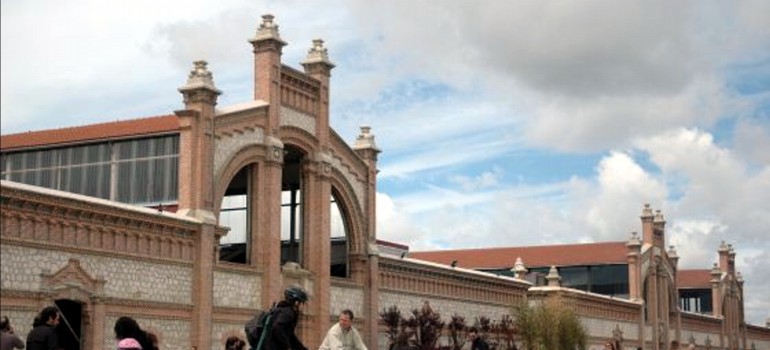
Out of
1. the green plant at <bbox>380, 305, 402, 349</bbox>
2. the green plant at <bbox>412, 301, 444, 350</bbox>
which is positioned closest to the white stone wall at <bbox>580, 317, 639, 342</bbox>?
the green plant at <bbox>412, 301, 444, 350</bbox>

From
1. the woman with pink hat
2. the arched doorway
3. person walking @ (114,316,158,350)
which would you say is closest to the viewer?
the woman with pink hat

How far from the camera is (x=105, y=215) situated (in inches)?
1097

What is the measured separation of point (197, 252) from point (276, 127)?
5.51 metres

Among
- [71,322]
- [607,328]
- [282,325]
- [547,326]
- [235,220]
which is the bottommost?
[282,325]

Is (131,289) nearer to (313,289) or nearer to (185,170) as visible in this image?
(185,170)

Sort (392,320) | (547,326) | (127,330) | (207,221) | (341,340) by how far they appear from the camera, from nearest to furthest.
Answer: (127,330) → (341,340) → (207,221) → (392,320) → (547,326)

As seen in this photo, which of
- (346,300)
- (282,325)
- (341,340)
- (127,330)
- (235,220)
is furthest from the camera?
(346,300)

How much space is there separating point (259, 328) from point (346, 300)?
26050 mm

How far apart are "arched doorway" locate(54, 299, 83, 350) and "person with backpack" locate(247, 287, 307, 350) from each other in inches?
594

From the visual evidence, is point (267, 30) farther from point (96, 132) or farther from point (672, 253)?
point (672, 253)

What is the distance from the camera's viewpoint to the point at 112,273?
2805 centimetres

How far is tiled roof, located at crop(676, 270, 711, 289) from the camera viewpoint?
273ft

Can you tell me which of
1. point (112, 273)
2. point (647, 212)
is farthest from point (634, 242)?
point (112, 273)

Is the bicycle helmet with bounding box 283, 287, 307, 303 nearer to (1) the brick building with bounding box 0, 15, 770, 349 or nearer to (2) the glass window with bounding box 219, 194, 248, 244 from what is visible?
(1) the brick building with bounding box 0, 15, 770, 349
